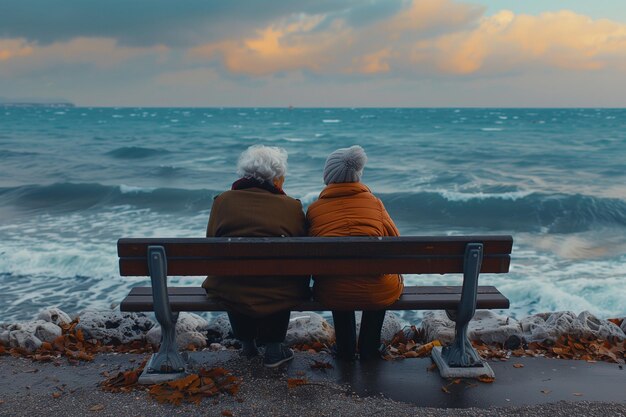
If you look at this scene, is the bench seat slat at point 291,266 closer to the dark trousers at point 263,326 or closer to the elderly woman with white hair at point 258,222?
the elderly woman with white hair at point 258,222

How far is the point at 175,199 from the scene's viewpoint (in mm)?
18078

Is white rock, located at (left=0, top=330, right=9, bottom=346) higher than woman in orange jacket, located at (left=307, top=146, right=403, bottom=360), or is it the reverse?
woman in orange jacket, located at (left=307, top=146, right=403, bottom=360)

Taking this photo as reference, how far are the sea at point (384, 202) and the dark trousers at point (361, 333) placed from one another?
3.09 meters

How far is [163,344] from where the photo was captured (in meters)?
4.11

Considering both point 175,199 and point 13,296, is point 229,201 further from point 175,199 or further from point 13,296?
point 175,199

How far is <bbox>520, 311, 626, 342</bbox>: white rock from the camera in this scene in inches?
204

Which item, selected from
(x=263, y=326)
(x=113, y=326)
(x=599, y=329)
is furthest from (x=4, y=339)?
(x=599, y=329)

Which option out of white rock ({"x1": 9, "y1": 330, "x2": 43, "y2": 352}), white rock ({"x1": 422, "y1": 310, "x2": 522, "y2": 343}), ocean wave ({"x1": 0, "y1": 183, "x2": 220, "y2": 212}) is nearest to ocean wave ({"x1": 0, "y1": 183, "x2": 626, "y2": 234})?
ocean wave ({"x1": 0, "y1": 183, "x2": 220, "y2": 212})

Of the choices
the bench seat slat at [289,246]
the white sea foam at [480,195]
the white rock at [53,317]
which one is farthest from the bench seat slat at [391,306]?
the white sea foam at [480,195]

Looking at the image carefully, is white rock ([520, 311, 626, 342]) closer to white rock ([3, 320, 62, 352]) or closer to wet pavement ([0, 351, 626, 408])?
wet pavement ([0, 351, 626, 408])

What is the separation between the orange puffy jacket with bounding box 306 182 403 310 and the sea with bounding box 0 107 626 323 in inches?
142

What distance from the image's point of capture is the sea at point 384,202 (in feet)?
28.3

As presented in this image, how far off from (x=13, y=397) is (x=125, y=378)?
708 mm

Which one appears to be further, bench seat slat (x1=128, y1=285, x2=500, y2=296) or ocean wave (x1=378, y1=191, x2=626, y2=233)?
ocean wave (x1=378, y1=191, x2=626, y2=233)
